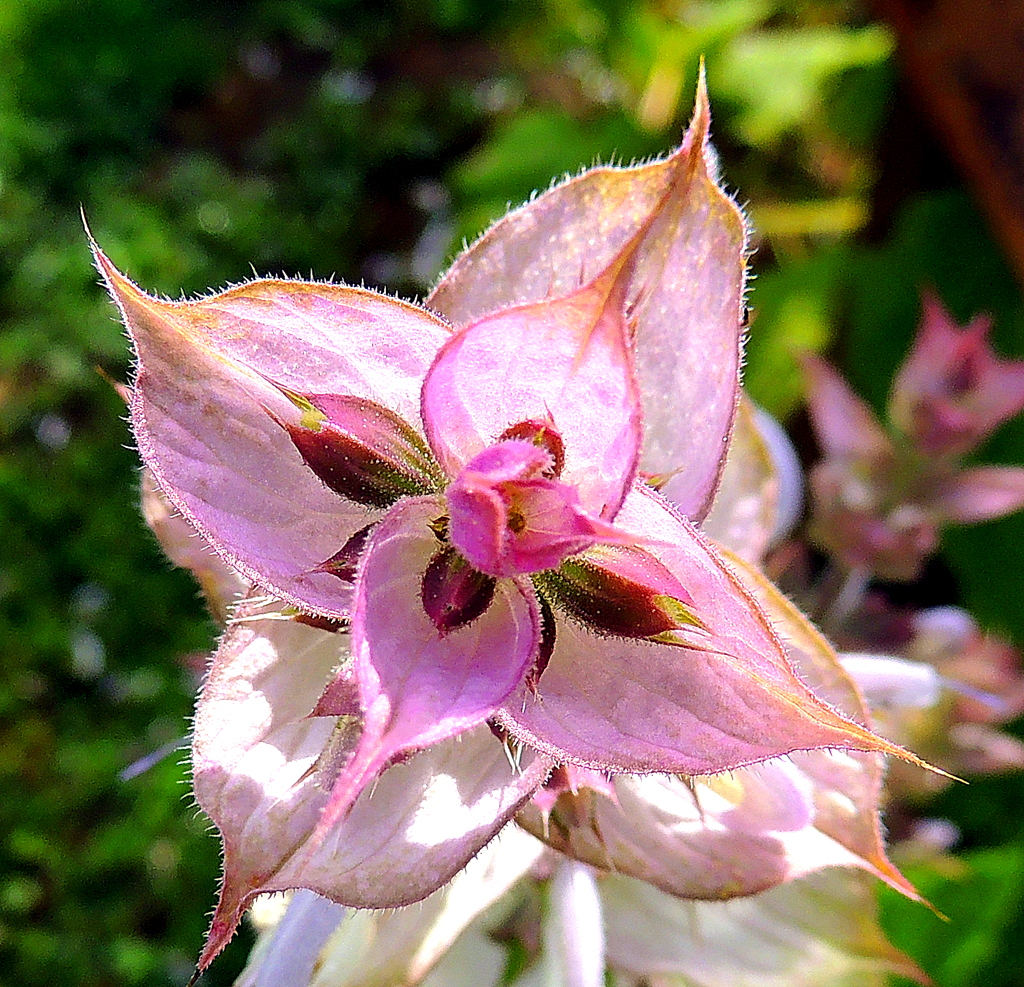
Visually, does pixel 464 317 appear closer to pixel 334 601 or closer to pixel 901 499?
pixel 334 601

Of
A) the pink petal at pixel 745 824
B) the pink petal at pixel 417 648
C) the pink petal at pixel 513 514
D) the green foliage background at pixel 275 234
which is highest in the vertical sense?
the pink petal at pixel 513 514

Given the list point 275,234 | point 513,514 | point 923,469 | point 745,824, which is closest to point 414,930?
point 745,824

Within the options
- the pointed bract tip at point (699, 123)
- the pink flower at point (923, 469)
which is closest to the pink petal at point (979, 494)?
the pink flower at point (923, 469)

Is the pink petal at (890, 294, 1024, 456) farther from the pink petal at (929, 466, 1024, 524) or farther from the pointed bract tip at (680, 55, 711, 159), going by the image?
the pointed bract tip at (680, 55, 711, 159)

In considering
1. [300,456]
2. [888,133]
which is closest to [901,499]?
[300,456]

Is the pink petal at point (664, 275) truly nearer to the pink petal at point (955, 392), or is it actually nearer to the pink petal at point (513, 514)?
the pink petal at point (513, 514)

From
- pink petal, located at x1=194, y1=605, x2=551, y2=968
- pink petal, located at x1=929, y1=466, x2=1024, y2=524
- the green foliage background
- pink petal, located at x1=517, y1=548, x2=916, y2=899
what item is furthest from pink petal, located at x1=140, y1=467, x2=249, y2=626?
pink petal, located at x1=929, y1=466, x2=1024, y2=524

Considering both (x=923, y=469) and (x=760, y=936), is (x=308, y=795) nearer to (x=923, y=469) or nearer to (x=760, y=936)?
Answer: (x=760, y=936)
